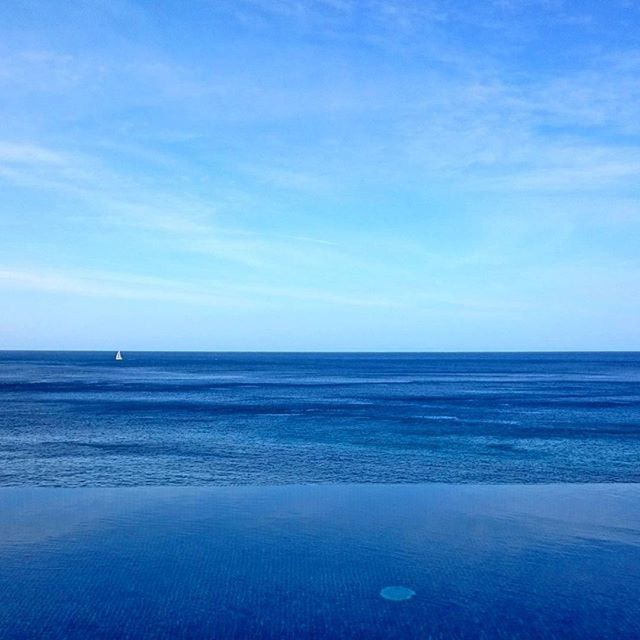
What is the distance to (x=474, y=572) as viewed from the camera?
15.2 meters

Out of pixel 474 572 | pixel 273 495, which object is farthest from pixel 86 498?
pixel 474 572

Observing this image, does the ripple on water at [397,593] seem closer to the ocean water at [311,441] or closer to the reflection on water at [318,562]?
the reflection on water at [318,562]

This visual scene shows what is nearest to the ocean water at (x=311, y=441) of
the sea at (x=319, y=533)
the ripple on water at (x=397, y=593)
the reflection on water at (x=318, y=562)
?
the sea at (x=319, y=533)

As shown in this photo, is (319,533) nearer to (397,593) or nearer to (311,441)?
(397,593)

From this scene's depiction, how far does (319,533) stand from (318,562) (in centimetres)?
225

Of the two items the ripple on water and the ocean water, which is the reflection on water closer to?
the ripple on water

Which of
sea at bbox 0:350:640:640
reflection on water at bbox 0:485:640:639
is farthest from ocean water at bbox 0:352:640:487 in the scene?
reflection on water at bbox 0:485:640:639

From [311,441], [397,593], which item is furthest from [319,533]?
[311,441]

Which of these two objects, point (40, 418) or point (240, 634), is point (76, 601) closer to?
point (240, 634)

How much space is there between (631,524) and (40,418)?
34.9 metres

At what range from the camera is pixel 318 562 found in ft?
Answer: 52.1

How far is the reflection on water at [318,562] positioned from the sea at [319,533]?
6 centimetres

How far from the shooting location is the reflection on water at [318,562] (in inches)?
501

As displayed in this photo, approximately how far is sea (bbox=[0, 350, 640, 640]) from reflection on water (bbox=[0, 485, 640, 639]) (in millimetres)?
56
